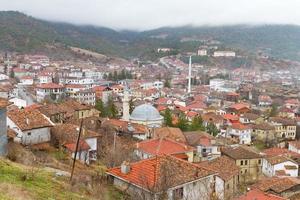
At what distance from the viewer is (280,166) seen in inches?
1489

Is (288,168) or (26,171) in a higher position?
(26,171)

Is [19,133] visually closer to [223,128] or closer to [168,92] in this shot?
[223,128]

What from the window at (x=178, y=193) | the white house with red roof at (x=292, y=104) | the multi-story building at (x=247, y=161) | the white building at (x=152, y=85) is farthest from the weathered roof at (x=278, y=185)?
the white building at (x=152, y=85)

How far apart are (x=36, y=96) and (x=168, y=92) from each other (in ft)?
104

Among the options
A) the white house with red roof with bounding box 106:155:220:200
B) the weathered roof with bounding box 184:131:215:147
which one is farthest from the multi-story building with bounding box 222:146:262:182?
the white house with red roof with bounding box 106:155:220:200

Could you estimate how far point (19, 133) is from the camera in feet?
75.4

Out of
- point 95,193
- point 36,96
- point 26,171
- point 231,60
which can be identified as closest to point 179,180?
point 95,193

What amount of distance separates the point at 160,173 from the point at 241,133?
40264mm

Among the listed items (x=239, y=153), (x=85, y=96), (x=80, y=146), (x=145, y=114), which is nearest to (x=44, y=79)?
(x=85, y=96)

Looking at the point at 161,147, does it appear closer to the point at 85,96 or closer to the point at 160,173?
the point at 160,173

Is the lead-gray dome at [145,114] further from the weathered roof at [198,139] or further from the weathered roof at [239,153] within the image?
the weathered roof at [239,153]

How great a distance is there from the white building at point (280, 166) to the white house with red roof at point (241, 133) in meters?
15.2

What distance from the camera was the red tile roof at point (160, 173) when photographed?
49.8ft

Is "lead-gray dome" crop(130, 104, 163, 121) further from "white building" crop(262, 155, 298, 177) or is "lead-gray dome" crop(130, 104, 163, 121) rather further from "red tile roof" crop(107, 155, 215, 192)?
"red tile roof" crop(107, 155, 215, 192)
